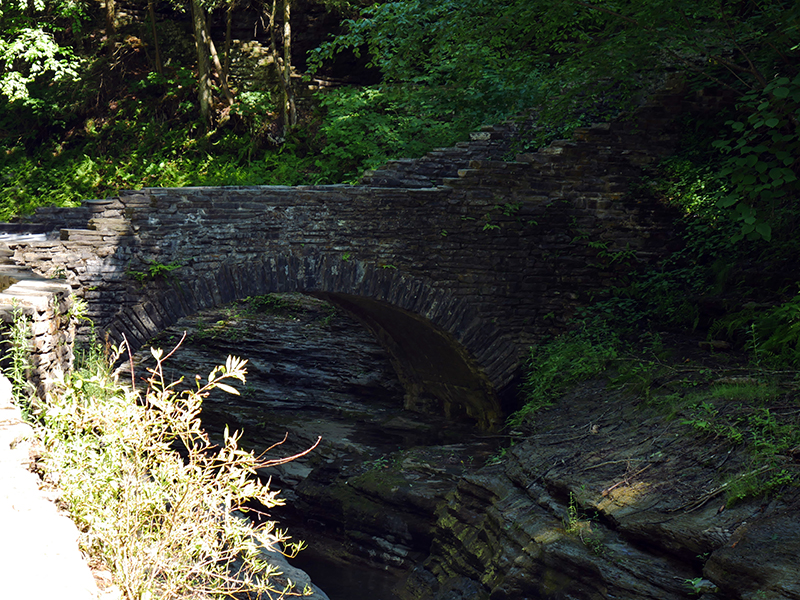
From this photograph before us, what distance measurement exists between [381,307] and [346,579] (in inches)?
128

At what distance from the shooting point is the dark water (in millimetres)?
7312

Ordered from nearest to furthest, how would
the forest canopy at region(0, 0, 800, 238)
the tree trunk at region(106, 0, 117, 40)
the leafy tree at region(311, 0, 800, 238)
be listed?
the leafy tree at region(311, 0, 800, 238)
the forest canopy at region(0, 0, 800, 238)
the tree trunk at region(106, 0, 117, 40)

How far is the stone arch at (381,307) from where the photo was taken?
6973 mm

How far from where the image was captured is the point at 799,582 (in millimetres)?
3264

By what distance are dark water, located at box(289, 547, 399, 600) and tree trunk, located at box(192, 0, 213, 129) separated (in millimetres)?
9629

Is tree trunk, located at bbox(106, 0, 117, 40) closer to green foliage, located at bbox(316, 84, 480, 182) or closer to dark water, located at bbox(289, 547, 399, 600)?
green foliage, located at bbox(316, 84, 480, 182)

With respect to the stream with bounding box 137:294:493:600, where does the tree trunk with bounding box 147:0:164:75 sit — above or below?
above

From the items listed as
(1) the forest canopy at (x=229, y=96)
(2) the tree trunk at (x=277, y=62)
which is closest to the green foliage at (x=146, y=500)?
(1) the forest canopy at (x=229, y=96)

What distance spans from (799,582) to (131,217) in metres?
6.30

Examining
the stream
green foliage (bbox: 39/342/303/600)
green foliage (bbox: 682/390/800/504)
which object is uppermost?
green foliage (bbox: 39/342/303/600)

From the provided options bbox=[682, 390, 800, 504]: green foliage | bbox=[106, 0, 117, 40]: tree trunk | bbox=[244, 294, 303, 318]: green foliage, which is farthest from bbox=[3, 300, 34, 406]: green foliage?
bbox=[106, 0, 117, 40]: tree trunk

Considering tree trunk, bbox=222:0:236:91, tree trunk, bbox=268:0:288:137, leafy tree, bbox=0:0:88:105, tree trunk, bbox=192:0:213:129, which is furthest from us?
tree trunk, bbox=222:0:236:91

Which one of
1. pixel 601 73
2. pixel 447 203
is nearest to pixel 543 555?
pixel 447 203

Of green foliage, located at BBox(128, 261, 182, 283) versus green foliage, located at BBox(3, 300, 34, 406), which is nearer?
green foliage, located at BBox(3, 300, 34, 406)
